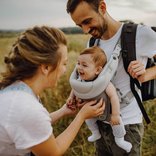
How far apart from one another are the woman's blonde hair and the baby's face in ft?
0.92

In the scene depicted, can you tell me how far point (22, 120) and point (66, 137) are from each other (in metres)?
0.34

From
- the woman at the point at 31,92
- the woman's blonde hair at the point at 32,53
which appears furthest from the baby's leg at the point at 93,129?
the woman's blonde hair at the point at 32,53

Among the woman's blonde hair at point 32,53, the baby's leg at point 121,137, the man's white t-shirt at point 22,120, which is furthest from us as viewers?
the baby's leg at point 121,137

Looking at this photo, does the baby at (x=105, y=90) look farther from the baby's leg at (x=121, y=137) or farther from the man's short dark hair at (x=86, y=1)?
the man's short dark hair at (x=86, y=1)

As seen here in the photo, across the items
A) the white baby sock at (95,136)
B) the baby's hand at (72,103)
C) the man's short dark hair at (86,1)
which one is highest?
the man's short dark hair at (86,1)

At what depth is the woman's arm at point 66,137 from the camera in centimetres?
224

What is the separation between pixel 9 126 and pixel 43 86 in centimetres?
32

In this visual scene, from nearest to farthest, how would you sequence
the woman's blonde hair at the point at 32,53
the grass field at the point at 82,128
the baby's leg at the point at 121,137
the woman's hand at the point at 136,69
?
the woman's blonde hair at the point at 32,53
the woman's hand at the point at 136,69
the baby's leg at the point at 121,137
the grass field at the point at 82,128

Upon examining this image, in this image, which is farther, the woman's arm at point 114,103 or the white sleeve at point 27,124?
the woman's arm at point 114,103

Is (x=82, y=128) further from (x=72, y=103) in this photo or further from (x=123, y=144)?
(x=123, y=144)

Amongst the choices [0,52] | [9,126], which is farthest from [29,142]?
[0,52]

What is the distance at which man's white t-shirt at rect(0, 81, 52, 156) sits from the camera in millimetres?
2160

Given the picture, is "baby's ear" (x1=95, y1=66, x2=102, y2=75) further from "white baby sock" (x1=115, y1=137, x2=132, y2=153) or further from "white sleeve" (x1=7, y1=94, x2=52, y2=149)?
"white sleeve" (x1=7, y1=94, x2=52, y2=149)

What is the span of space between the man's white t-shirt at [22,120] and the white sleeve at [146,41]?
2.28ft
